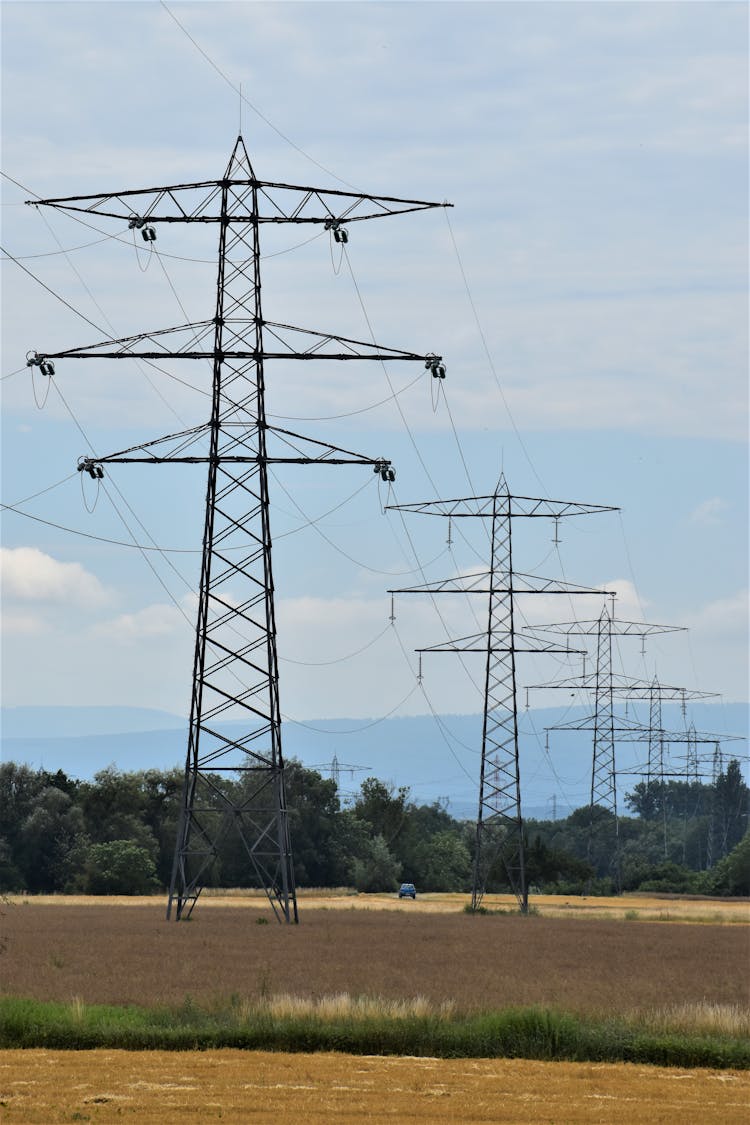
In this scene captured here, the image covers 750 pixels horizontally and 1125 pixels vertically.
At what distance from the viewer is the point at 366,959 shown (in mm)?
45531

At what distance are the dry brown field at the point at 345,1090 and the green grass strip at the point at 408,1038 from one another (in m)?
0.90

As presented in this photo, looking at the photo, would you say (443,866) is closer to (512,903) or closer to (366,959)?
(512,903)

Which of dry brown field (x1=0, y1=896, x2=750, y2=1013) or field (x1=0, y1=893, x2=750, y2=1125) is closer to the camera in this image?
field (x1=0, y1=893, x2=750, y2=1125)

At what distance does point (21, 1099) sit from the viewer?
22.4 meters

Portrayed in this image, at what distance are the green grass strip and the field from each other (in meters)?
0.16

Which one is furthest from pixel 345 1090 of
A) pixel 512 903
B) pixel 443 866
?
pixel 443 866

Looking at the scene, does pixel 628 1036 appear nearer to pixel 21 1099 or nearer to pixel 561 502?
pixel 21 1099

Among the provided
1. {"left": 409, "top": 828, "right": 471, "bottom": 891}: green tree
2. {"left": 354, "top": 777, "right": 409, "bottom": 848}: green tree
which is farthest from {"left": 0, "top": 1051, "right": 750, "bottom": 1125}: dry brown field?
{"left": 354, "top": 777, "right": 409, "bottom": 848}: green tree

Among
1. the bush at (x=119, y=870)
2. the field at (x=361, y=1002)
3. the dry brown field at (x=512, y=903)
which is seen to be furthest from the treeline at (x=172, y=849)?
the field at (x=361, y=1002)

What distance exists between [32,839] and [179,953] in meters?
68.1

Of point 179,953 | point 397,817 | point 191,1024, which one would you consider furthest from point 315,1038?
point 397,817

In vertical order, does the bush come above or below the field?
above

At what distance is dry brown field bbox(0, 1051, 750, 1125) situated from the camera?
2191cm

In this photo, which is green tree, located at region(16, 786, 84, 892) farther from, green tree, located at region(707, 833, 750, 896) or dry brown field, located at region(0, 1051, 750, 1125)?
dry brown field, located at region(0, 1051, 750, 1125)
